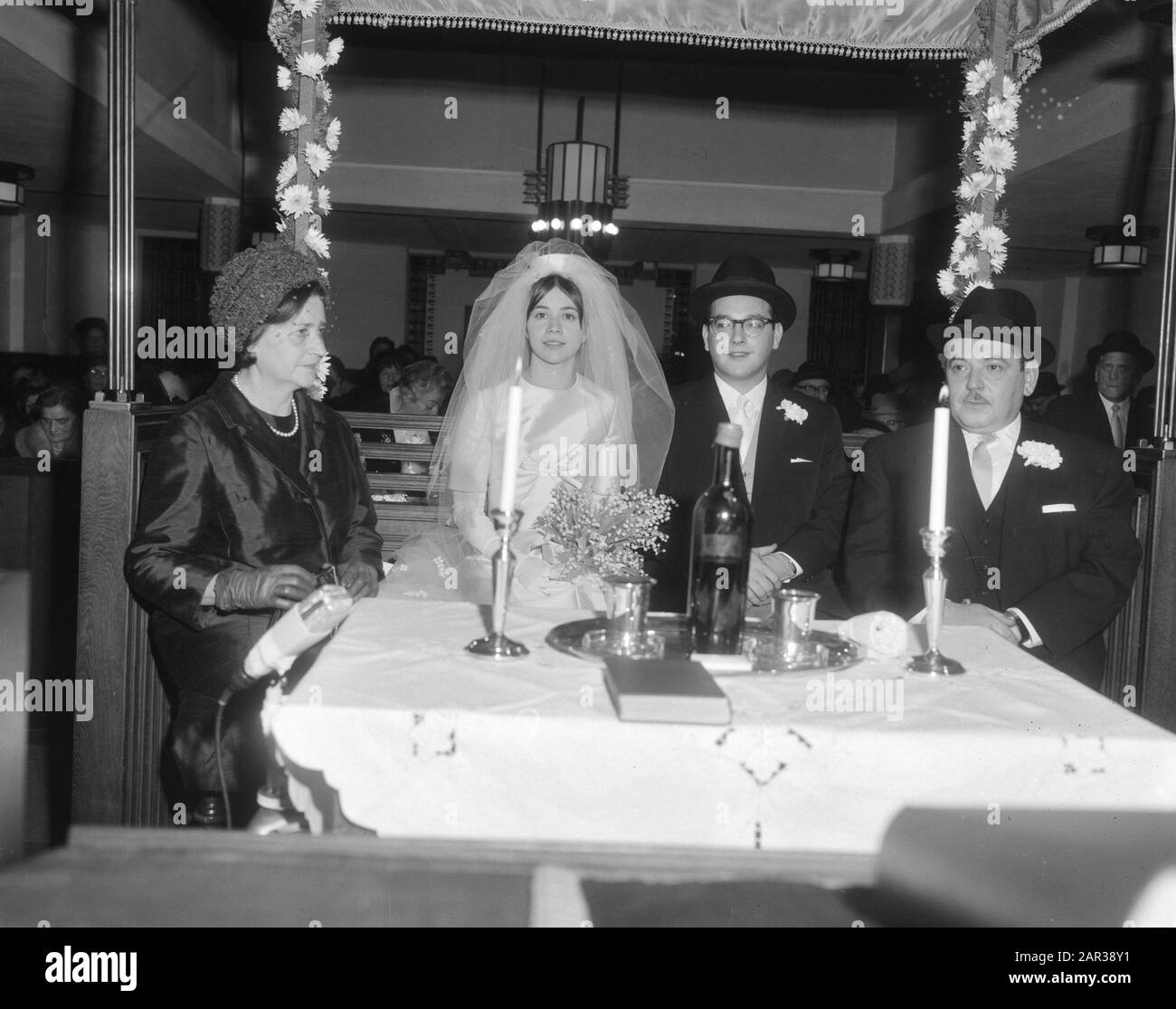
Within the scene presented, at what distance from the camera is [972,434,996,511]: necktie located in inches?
122

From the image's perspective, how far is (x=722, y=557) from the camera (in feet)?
6.42

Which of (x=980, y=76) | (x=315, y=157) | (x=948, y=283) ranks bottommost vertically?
(x=948, y=283)

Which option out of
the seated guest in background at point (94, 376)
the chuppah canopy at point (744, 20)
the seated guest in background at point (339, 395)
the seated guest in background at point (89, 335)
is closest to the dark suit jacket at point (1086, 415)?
the chuppah canopy at point (744, 20)

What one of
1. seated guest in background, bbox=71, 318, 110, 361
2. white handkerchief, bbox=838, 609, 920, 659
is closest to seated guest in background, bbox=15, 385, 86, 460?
seated guest in background, bbox=71, 318, 110, 361

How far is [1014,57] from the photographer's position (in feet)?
12.6

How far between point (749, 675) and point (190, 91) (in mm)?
9393

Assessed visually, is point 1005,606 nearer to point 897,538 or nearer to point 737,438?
point 897,538

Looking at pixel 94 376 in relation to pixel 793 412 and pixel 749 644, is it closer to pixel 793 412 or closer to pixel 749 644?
pixel 793 412

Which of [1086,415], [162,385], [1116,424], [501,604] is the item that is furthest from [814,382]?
[501,604]

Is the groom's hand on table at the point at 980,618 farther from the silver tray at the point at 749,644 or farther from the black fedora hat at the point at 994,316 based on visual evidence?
the black fedora hat at the point at 994,316

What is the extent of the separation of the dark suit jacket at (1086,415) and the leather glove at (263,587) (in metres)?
5.24

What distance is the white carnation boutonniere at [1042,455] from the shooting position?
299 cm

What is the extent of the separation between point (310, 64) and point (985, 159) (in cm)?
232
